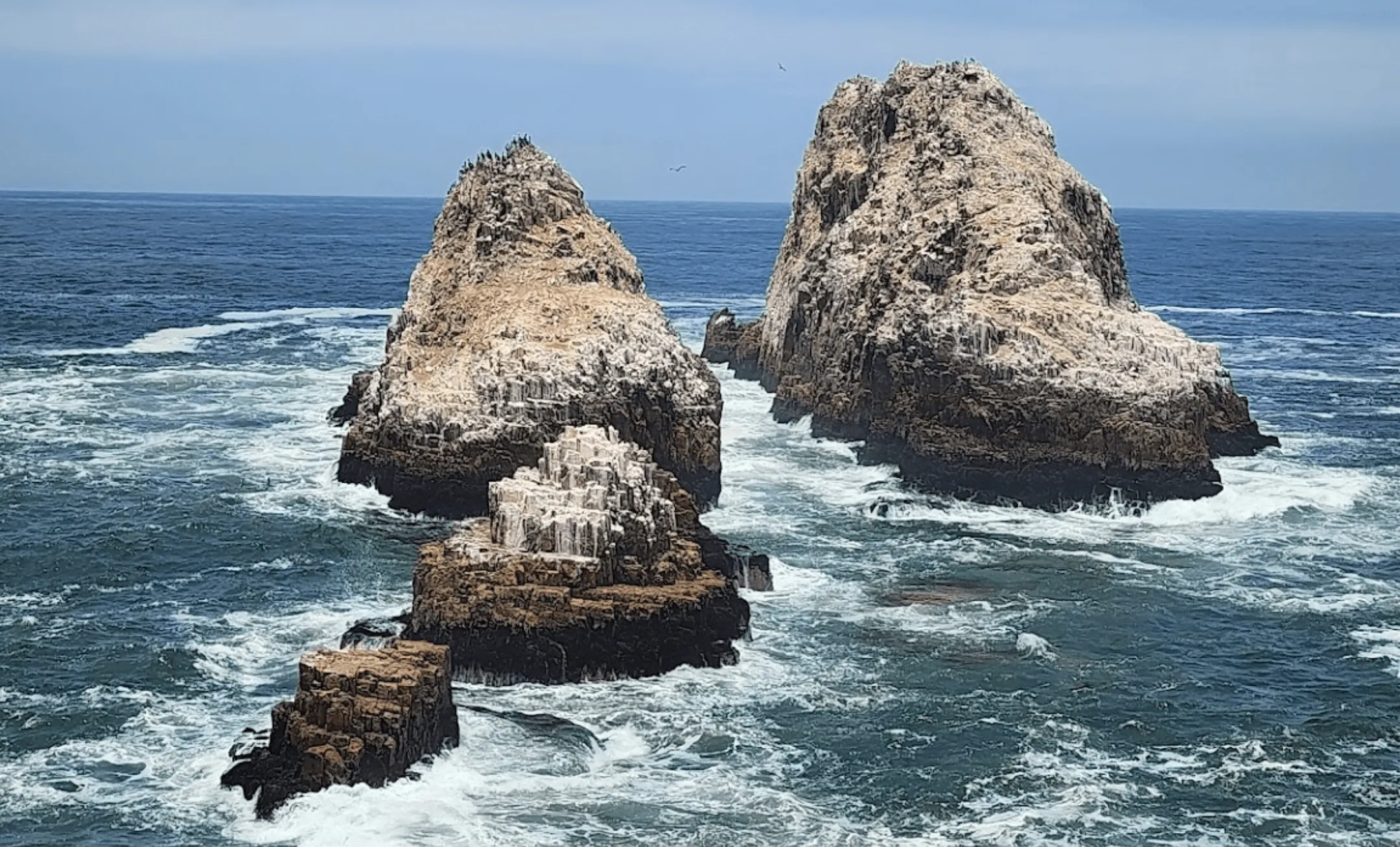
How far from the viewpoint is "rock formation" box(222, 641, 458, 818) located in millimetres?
35906

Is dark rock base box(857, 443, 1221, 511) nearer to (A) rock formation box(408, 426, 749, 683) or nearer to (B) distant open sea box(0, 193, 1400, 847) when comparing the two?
(B) distant open sea box(0, 193, 1400, 847)

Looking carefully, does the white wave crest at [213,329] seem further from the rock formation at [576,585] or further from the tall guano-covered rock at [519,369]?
the rock formation at [576,585]

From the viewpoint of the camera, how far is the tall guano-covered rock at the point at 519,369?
58375mm

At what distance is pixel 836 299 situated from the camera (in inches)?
3081

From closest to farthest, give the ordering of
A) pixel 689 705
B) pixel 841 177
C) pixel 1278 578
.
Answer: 1. pixel 689 705
2. pixel 1278 578
3. pixel 841 177

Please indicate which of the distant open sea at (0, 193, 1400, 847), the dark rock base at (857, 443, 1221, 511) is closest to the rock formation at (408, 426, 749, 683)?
the distant open sea at (0, 193, 1400, 847)

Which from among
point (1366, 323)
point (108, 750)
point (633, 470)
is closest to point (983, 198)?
point (633, 470)

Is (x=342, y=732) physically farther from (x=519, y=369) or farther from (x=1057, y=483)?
(x=1057, y=483)

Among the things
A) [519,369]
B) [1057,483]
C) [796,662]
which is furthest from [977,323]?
[796,662]

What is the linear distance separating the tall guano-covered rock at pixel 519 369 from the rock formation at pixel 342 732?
20.5 metres

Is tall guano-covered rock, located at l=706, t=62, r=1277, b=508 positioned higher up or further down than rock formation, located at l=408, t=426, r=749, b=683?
higher up

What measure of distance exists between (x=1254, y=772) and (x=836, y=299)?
42.1 meters

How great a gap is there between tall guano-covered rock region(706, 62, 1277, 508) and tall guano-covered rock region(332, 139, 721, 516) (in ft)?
32.6

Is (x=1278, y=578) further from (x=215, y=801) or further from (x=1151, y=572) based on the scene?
(x=215, y=801)
